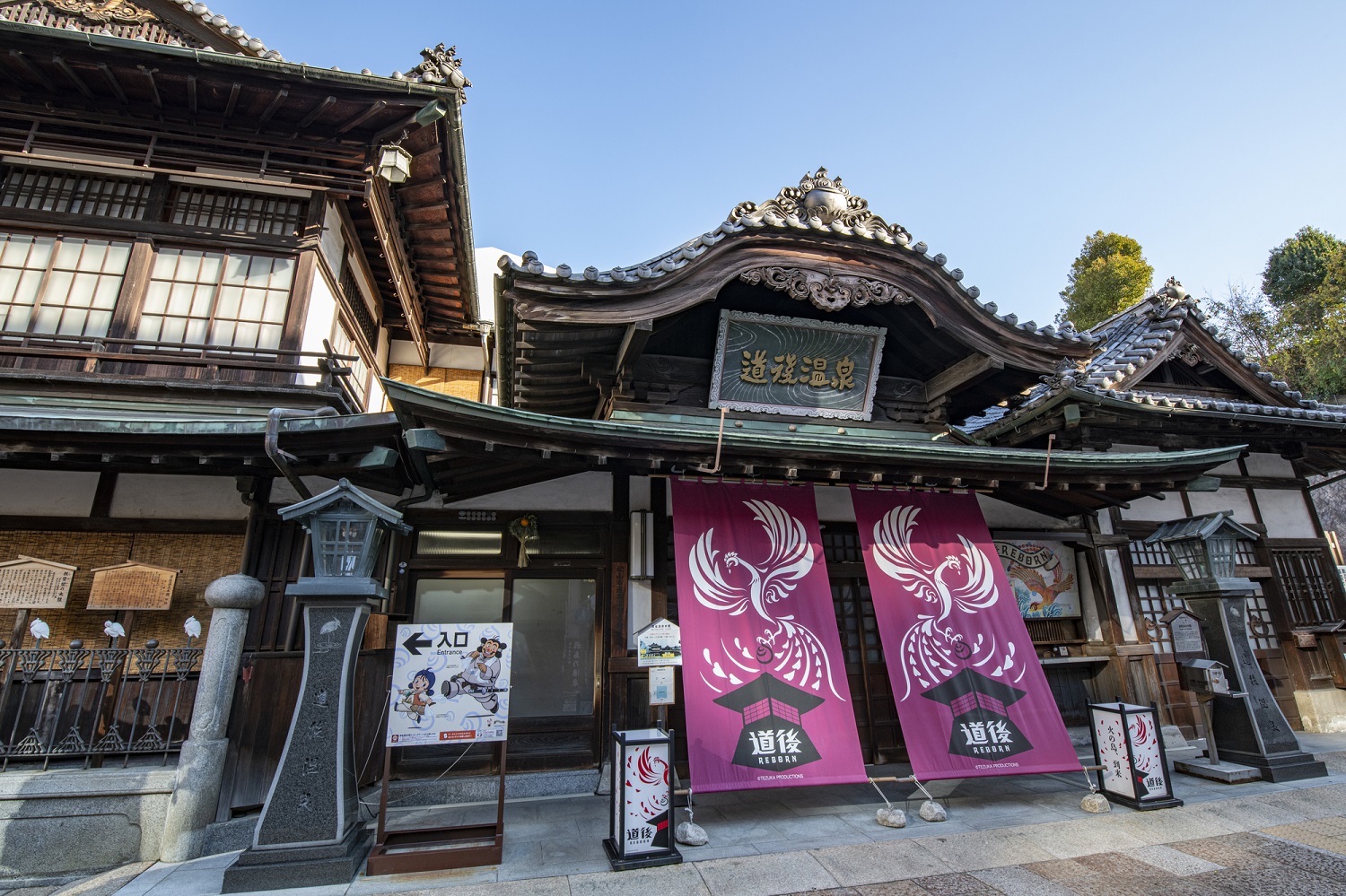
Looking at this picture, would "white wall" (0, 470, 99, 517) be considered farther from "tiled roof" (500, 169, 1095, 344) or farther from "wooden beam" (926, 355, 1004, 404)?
"wooden beam" (926, 355, 1004, 404)

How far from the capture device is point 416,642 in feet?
19.0

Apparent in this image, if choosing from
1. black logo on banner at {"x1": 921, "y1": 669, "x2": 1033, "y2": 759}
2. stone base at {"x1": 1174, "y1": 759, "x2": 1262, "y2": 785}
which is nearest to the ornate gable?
black logo on banner at {"x1": 921, "y1": 669, "x2": 1033, "y2": 759}

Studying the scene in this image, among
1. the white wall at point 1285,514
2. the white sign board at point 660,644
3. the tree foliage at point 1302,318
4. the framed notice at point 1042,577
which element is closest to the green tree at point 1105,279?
the tree foliage at point 1302,318

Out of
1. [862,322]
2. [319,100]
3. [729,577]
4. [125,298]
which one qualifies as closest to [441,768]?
[729,577]

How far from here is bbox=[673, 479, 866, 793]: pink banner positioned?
6.41 meters

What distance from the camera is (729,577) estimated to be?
724 cm

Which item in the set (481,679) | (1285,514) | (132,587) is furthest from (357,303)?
(1285,514)

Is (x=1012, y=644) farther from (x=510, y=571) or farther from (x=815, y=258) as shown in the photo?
(x=510, y=571)

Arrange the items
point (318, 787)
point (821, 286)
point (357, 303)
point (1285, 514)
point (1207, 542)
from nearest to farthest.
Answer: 1. point (318, 787)
2. point (1207, 542)
3. point (821, 286)
4. point (1285, 514)
5. point (357, 303)

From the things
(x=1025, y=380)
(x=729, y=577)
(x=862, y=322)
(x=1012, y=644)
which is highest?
(x=862, y=322)

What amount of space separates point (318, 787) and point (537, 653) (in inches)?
159

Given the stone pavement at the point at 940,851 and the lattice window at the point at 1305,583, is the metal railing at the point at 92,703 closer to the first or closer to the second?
the stone pavement at the point at 940,851

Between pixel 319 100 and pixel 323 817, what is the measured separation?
9.73 m

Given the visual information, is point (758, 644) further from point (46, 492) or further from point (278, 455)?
point (46, 492)
